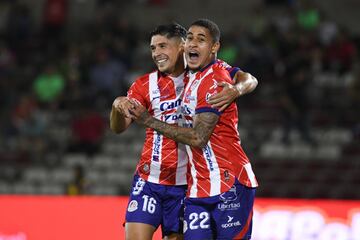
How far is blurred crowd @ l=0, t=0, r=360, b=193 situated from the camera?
51.3 feet

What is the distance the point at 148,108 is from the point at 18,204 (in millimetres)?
5559

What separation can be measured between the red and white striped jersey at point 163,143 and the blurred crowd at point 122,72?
26.0 feet

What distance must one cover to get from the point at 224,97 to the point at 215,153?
42cm

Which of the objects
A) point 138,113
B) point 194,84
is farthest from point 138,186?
point 194,84

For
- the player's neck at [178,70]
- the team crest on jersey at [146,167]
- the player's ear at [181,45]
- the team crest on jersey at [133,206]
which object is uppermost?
the player's ear at [181,45]

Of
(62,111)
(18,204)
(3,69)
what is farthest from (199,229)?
(3,69)

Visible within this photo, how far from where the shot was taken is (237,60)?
643 inches

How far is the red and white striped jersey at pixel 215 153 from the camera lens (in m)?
6.59

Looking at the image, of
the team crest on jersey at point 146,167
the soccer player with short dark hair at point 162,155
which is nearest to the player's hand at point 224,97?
the soccer player with short dark hair at point 162,155

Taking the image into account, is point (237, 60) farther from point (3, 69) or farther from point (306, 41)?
point (3, 69)

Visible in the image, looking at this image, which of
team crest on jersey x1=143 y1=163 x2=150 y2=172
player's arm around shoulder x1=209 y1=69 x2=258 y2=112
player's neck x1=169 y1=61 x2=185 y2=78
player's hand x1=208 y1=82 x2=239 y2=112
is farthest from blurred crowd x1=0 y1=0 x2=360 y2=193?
player's hand x1=208 y1=82 x2=239 y2=112

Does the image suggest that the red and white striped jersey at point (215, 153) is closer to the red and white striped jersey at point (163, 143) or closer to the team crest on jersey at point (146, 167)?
the red and white striped jersey at point (163, 143)

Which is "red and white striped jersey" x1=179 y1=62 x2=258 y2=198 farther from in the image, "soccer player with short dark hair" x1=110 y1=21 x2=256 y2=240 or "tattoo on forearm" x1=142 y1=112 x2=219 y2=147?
"soccer player with short dark hair" x1=110 y1=21 x2=256 y2=240

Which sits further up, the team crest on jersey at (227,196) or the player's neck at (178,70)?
the player's neck at (178,70)
